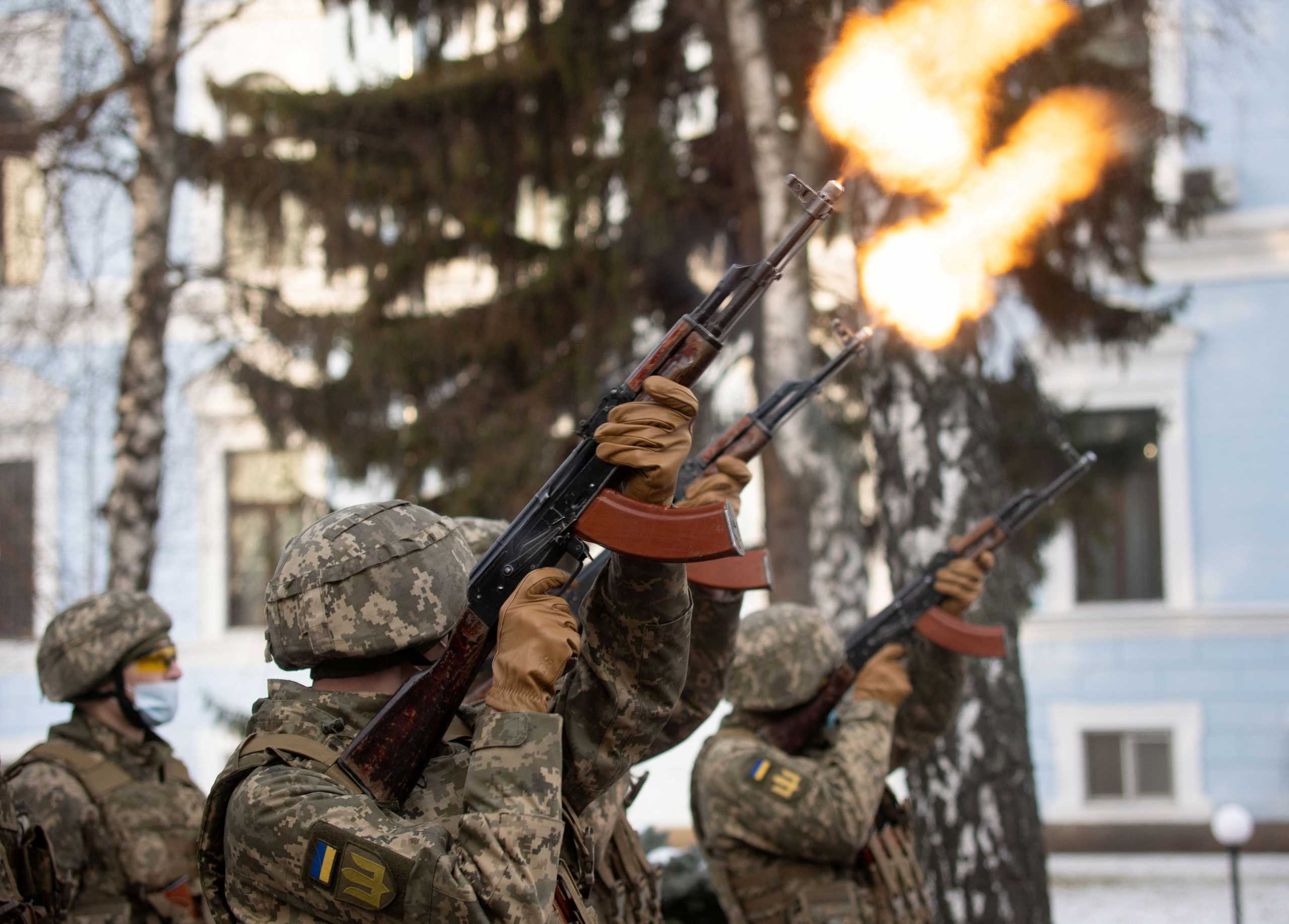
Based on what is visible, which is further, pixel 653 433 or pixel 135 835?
pixel 135 835

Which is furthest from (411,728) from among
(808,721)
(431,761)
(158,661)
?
(158,661)

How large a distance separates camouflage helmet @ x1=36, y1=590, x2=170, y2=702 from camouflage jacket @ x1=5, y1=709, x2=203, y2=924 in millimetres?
145

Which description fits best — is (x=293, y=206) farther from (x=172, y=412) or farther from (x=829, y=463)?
(x=829, y=463)

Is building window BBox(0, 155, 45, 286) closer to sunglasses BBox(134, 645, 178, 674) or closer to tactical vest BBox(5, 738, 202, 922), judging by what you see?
sunglasses BBox(134, 645, 178, 674)

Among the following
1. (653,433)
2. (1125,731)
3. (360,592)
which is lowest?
(1125,731)

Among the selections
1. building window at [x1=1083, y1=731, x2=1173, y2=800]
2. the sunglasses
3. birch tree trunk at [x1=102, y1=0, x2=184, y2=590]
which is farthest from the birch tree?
building window at [x1=1083, y1=731, x2=1173, y2=800]

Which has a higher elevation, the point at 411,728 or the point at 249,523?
the point at 249,523

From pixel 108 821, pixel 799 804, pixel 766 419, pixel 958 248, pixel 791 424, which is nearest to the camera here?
pixel 799 804

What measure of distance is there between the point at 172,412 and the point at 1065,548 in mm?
9938

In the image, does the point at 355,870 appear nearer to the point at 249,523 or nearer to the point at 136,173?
the point at 136,173

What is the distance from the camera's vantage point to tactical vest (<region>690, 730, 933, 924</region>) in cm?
440

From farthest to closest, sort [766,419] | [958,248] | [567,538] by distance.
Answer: [958,248]
[766,419]
[567,538]

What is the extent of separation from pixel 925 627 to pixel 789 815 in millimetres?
1080

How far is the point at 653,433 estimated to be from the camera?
2.62 meters
